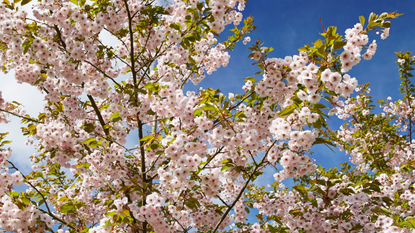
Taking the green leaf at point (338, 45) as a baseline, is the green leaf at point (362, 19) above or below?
above

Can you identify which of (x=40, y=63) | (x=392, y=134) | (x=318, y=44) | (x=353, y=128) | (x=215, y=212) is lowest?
(x=215, y=212)

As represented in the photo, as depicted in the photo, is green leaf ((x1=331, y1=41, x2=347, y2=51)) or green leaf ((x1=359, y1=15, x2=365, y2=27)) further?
green leaf ((x1=359, y1=15, x2=365, y2=27))

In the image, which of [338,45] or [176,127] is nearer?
[338,45]

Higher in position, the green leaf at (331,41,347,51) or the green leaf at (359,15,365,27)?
the green leaf at (359,15,365,27)

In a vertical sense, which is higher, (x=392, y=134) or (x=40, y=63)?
(x=392, y=134)

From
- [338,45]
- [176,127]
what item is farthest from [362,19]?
[176,127]

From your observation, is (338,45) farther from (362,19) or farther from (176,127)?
(176,127)

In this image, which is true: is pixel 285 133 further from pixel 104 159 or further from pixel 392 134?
pixel 392 134

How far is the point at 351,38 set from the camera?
3418 millimetres

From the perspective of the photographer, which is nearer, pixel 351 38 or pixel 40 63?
pixel 351 38

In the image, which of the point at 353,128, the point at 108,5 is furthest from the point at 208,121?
the point at 353,128

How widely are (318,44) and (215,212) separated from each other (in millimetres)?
4002

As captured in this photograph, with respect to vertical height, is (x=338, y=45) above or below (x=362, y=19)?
below

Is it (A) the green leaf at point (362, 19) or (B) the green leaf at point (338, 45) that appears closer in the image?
(B) the green leaf at point (338, 45)
